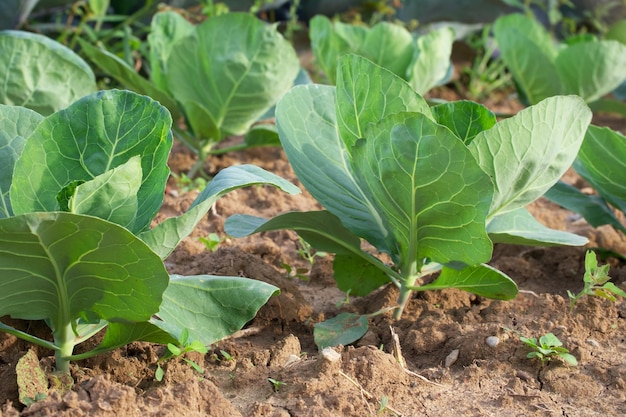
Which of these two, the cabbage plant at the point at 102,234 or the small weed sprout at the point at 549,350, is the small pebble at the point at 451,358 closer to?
the small weed sprout at the point at 549,350

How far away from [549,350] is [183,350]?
0.85m

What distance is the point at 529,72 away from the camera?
4.04m

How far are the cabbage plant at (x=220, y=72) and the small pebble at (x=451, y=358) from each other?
139 cm

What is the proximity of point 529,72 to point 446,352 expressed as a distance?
2.33m

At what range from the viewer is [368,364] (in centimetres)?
187

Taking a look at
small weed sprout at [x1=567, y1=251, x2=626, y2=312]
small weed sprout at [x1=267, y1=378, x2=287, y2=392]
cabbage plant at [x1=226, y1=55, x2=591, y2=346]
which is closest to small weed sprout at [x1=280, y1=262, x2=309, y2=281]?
cabbage plant at [x1=226, y1=55, x2=591, y2=346]

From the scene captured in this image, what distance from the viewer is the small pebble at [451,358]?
2.01 metres

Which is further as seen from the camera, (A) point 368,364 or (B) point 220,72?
(B) point 220,72

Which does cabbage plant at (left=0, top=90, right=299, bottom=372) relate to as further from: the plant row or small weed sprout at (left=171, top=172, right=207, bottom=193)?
small weed sprout at (left=171, top=172, right=207, bottom=193)

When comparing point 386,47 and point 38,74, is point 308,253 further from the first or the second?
point 386,47

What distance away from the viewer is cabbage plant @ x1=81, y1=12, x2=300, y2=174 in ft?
10.2

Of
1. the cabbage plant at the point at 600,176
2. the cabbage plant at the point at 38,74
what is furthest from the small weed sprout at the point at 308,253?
the cabbage plant at the point at 38,74

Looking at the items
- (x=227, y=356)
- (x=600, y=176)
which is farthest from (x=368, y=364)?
(x=600, y=176)

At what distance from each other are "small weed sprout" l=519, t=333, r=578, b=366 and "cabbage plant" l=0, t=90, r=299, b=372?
2.09ft
